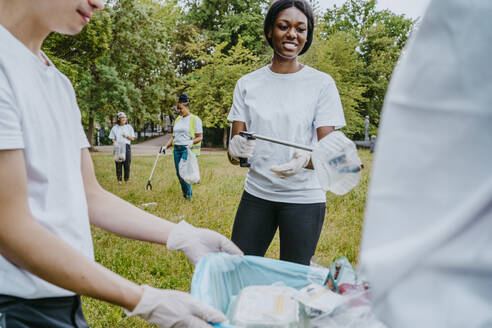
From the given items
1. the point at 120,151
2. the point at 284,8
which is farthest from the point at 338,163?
the point at 120,151

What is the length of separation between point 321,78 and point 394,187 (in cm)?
155

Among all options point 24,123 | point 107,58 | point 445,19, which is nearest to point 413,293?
point 445,19

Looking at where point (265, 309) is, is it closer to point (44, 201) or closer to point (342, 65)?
point (44, 201)

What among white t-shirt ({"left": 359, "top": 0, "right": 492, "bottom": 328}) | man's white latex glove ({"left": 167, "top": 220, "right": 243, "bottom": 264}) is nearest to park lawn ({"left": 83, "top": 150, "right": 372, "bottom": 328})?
man's white latex glove ({"left": 167, "top": 220, "right": 243, "bottom": 264})

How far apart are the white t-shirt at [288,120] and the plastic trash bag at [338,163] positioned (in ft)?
2.32

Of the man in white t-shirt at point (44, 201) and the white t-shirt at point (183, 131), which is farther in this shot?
the white t-shirt at point (183, 131)

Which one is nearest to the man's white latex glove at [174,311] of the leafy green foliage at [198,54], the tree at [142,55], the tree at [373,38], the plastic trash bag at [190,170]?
the plastic trash bag at [190,170]

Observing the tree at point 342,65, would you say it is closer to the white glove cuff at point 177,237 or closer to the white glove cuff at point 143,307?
the white glove cuff at point 177,237

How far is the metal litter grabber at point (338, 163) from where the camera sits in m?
1.08

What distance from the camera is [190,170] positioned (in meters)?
5.76

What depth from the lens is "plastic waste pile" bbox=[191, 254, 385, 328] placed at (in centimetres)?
93

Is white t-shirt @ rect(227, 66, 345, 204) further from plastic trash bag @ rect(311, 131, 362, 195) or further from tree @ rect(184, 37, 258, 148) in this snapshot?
tree @ rect(184, 37, 258, 148)

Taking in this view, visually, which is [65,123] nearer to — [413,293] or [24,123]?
[24,123]

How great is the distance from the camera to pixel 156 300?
90cm
